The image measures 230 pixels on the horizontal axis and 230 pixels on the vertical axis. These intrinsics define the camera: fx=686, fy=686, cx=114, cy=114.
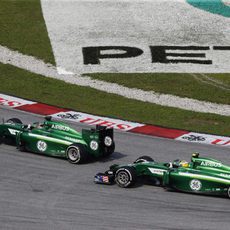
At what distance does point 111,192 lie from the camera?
66.6ft

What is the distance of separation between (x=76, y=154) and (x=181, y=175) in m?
4.11

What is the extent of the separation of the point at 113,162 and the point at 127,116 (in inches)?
250

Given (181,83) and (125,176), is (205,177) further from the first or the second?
(181,83)

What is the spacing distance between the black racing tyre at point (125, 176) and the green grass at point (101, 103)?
7900mm

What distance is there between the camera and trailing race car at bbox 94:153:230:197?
65.1 feet

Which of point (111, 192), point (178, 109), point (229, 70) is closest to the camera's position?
point (111, 192)

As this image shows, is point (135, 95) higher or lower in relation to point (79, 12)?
lower

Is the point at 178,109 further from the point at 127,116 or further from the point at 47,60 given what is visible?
the point at 47,60

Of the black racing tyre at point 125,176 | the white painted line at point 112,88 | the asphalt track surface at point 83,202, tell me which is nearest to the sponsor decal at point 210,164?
the asphalt track surface at point 83,202

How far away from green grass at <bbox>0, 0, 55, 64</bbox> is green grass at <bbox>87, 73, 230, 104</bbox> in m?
4.70

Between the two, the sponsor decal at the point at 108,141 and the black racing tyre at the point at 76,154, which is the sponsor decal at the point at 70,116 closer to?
the sponsor decal at the point at 108,141

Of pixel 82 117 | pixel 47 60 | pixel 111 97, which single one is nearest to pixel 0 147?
pixel 82 117

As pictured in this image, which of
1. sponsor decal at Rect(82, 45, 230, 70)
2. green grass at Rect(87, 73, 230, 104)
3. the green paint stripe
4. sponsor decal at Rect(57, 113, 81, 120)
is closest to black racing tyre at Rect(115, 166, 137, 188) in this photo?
sponsor decal at Rect(57, 113, 81, 120)

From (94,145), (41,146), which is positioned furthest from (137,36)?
(94,145)
